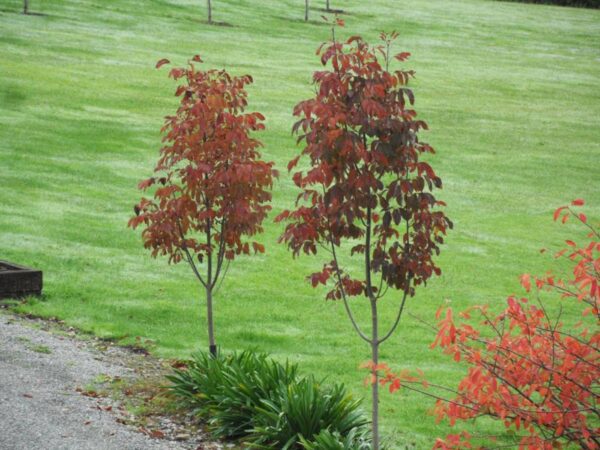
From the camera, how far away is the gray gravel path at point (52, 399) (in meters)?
10.6

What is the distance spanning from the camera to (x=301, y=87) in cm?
4234

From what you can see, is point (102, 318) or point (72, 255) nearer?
point (102, 318)

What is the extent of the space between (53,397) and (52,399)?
72mm

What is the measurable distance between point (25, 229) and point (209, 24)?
127 ft

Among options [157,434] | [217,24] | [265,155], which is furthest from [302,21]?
[157,434]

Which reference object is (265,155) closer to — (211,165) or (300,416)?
(211,165)

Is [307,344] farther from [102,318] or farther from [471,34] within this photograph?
[471,34]

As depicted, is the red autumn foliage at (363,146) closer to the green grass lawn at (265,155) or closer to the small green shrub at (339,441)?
the small green shrub at (339,441)

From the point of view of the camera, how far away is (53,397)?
468 inches

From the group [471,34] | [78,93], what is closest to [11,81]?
[78,93]

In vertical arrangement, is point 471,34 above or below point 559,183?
above

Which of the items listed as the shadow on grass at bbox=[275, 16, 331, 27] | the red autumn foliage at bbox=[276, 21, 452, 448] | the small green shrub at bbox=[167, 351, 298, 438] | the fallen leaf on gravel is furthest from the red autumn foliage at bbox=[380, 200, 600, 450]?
the shadow on grass at bbox=[275, 16, 331, 27]

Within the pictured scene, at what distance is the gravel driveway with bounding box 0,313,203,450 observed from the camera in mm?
10641

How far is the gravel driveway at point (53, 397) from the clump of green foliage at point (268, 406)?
0.85m
